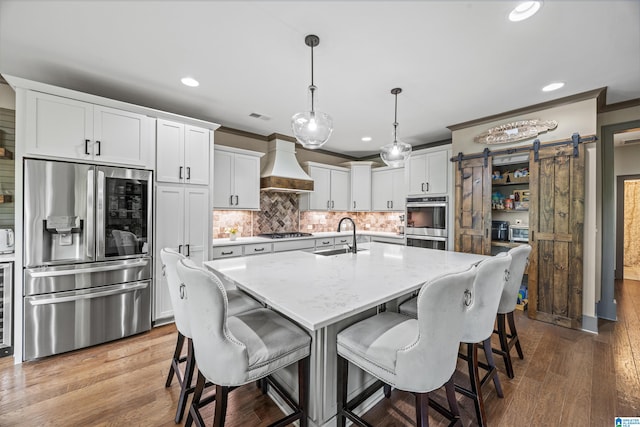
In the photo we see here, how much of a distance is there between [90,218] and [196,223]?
986mm

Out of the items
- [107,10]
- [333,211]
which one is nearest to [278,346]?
[107,10]

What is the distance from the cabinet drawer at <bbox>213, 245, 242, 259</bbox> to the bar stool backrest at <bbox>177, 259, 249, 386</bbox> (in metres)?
2.39

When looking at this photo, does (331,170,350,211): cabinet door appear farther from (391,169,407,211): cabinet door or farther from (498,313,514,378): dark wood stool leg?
(498,313,514,378): dark wood stool leg

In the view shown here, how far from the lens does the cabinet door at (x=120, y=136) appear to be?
8.33 ft

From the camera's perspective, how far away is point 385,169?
5.36m

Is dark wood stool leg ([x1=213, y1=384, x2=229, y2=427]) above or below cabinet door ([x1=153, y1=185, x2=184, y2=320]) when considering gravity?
below

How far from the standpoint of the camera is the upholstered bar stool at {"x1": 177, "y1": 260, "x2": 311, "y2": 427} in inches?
44.1

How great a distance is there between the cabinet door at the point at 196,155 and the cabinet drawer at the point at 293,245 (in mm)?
1441

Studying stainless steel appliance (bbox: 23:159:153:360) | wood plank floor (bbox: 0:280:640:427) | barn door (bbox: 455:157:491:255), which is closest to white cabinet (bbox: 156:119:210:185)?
stainless steel appliance (bbox: 23:159:153:360)

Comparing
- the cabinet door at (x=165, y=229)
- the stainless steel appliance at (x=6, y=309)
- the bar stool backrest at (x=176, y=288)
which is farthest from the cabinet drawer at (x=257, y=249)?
the stainless steel appliance at (x=6, y=309)

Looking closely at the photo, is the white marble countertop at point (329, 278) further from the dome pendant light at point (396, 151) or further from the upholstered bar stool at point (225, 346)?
the dome pendant light at point (396, 151)

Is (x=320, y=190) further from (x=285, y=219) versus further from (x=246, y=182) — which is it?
(x=246, y=182)

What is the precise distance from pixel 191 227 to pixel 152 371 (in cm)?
153

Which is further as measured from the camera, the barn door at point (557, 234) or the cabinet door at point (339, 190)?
the cabinet door at point (339, 190)
